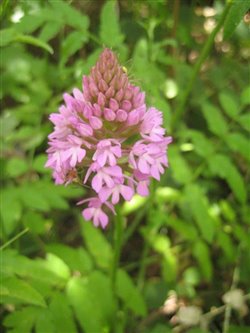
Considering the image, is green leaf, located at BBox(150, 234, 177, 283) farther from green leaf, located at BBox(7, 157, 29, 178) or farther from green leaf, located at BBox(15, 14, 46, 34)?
green leaf, located at BBox(15, 14, 46, 34)

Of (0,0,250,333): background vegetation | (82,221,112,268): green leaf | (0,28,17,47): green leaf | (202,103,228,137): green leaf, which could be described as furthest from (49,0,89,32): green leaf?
Result: (82,221,112,268): green leaf

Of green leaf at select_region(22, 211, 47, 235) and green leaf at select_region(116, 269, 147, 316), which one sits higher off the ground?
green leaf at select_region(22, 211, 47, 235)

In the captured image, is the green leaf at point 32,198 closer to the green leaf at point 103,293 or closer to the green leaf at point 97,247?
the green leaf at point 97,247

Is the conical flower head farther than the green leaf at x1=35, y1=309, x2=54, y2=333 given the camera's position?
No

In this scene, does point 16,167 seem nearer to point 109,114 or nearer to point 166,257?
point 166,257

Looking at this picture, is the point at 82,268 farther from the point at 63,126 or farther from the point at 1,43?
the point at 1,43

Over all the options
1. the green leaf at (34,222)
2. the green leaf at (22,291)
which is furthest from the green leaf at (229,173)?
the green leaf at (22,291)

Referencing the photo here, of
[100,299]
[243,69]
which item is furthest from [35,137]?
[243,69]
